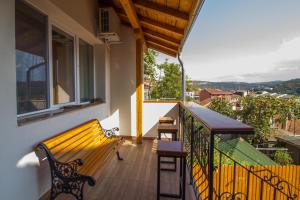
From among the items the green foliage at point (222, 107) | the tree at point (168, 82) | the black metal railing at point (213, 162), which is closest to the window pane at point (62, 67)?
the black metal railing at point (213, 162)

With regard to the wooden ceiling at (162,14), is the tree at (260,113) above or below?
below

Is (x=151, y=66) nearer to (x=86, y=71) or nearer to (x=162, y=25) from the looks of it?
(x=162, y=25)

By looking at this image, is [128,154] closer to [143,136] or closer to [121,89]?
[143,136]

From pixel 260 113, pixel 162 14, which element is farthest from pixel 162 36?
pixel 260 113

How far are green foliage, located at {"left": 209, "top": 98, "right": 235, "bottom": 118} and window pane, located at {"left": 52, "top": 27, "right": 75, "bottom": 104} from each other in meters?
9.74

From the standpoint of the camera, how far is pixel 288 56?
23.8 m

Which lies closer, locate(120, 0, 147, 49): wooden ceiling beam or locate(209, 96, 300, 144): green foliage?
locate(120, 0, 147, 49): wooden ceiling beam

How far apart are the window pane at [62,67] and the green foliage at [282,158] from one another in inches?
402

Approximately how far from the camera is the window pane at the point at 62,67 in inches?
113

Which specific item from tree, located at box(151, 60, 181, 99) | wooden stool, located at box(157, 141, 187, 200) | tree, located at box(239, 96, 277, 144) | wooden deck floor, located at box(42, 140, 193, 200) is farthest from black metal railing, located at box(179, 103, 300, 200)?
tree, located at box(239, 96, 277, 144)

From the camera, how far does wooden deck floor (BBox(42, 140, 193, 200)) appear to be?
2.42m

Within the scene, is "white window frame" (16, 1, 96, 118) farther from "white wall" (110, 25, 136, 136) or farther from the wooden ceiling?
"white wall" (110, 25, 136, 136)

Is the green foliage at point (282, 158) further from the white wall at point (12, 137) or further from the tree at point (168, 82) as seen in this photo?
the white wall at point (12, 137)

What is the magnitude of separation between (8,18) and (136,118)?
3449mm
